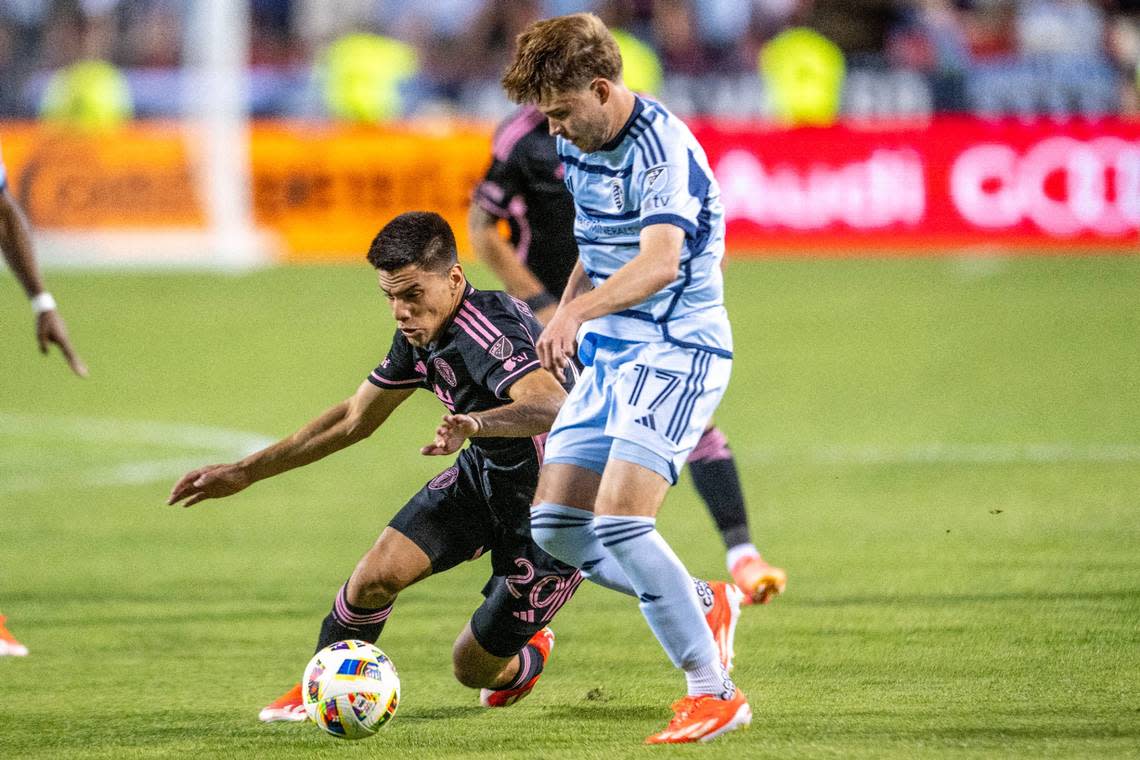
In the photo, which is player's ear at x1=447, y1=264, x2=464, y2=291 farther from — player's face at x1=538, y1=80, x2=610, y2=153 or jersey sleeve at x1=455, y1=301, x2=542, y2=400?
player's face at x1=538, y1=80, x2=610, y2=153

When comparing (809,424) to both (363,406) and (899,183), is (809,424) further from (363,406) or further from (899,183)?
(899,183)

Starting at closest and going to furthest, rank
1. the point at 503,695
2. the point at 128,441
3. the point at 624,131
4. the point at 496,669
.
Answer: the point at 624,131, the point at 496,669, the point at 503,695, the point at 128,441

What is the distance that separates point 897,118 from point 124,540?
12.3 meters

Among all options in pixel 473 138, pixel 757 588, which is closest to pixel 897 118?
pixel 473 138

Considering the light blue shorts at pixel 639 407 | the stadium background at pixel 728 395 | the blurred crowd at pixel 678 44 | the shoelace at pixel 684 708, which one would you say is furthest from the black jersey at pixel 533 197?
the blurred crowd at pixel 678 44

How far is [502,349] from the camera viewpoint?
5.11m

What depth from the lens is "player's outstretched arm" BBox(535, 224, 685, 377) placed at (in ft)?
15.1

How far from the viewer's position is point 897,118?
18703 millimetres

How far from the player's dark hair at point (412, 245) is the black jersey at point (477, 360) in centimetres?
19

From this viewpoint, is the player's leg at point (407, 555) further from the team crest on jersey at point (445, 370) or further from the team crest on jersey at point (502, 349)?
the team crest on jersey at point (502, 349)

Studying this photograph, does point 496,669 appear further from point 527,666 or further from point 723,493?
point 723,493

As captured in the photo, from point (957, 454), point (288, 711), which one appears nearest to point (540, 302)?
point (288, 711)

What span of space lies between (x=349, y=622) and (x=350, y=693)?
43 cm

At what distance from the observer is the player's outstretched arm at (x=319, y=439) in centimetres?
525
